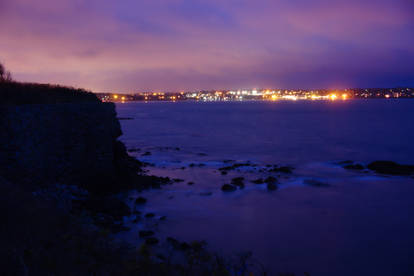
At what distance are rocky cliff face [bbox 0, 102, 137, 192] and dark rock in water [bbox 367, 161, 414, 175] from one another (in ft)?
50.6

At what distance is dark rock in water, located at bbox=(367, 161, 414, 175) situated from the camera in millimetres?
19398

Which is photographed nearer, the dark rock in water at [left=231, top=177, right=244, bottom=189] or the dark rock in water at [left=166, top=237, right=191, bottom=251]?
the dark rock in water at [left=166, top=237, right=191, bottom=251]

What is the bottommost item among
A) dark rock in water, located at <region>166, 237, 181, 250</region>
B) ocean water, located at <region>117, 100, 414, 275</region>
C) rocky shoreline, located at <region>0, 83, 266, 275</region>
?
ocean water, located at <region>117, 100, 414, 275</region>

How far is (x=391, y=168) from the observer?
2000cm

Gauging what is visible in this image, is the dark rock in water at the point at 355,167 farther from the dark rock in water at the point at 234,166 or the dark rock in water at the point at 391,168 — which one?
the dark rock in water at the point at 234,166

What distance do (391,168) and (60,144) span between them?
18.9m

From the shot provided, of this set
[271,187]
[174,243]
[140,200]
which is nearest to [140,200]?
[140,200]

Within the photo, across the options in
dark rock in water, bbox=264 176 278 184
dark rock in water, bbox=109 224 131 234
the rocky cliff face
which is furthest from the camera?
dark rock in water, bbox=264 176 278 184

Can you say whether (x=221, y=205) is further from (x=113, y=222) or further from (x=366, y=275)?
(x=366, y=275)

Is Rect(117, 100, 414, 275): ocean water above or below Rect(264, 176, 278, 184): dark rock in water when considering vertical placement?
below

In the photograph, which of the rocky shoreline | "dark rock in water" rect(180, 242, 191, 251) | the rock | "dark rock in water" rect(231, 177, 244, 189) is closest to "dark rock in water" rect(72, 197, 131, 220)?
the rocky shoreline

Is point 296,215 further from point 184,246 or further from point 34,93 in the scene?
point 34,93

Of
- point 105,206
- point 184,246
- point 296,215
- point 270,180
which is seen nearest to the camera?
point 184,246

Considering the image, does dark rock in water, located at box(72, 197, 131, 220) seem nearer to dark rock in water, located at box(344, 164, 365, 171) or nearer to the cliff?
the cliff
